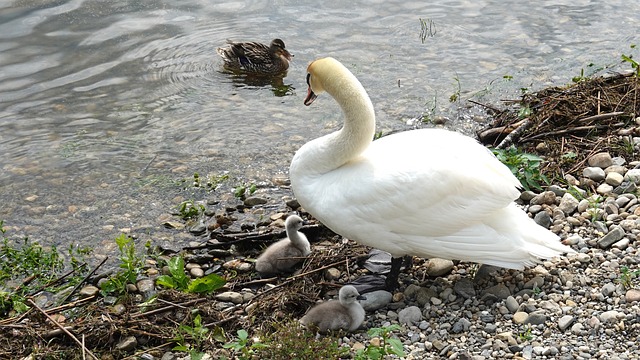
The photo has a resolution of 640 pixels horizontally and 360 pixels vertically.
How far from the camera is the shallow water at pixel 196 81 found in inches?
293

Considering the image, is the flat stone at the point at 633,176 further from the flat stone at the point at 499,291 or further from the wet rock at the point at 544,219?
the flat stone at the point at 499,291

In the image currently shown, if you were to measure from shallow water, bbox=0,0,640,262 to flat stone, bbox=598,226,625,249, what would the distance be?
308 centimetres

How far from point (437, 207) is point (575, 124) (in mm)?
2665

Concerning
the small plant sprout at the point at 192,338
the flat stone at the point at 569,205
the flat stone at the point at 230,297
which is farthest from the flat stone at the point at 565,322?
the flat stone at the point at 230,297

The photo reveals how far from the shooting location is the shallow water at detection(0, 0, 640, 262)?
743 cm

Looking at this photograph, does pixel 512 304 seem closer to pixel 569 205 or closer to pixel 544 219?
pixel 544 219

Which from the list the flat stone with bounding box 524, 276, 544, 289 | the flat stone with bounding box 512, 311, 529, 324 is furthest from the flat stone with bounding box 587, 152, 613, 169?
the flat stone with bounding box 512, 311, 529, 324

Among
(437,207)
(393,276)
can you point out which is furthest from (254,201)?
(437,207)

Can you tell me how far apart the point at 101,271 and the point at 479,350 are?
2.99 meters

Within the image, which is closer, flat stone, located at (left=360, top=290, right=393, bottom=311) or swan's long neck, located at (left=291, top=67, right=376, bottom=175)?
flat stone, located at (left=360, top=290, right=393, bottom=311)

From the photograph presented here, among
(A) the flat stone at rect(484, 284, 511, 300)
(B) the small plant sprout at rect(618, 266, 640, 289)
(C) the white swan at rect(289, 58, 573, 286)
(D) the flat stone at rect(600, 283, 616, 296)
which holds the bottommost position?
(A) the flat stone at rect(484, 284, 511, 300)

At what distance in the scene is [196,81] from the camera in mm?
9570

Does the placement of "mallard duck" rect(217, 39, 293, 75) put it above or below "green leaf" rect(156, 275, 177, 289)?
above

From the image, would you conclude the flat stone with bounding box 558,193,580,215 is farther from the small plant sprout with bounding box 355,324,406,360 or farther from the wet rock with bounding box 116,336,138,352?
the wet rock with bounding box 116,336,138,352
